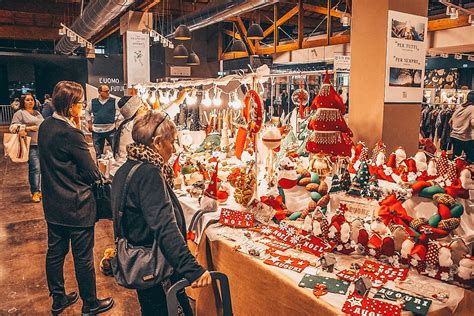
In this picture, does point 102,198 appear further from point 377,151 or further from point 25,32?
point 25,32

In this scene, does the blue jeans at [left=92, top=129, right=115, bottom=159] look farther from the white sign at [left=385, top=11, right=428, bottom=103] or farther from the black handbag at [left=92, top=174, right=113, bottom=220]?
the white sign at [left=385, top=11, right=428, bottom=103]

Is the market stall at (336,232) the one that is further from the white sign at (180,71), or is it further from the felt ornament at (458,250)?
the white sign at (180,71)

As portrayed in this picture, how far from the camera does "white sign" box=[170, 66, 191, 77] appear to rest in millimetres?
13961

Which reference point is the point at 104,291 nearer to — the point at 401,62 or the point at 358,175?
the point at 358,175

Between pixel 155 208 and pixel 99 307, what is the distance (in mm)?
1485

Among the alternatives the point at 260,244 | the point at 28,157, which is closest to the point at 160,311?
the point at 260,244

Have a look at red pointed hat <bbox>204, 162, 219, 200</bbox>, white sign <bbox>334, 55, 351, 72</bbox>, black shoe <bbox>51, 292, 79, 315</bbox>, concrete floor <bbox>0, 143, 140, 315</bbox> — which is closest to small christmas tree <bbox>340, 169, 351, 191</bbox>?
red pointed hat <bbox>204, 162, 219, 200</bbox>

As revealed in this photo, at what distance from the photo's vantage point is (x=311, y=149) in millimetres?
2795

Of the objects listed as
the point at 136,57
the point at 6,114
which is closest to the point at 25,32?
the point at 6,114

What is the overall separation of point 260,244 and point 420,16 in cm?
258

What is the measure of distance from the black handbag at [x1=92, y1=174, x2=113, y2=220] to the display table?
2.04ft

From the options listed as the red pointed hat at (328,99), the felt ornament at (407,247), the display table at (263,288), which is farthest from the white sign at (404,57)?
the display table at (263,288)

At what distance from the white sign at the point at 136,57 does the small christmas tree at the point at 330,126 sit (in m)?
6.53

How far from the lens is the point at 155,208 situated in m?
1.74
